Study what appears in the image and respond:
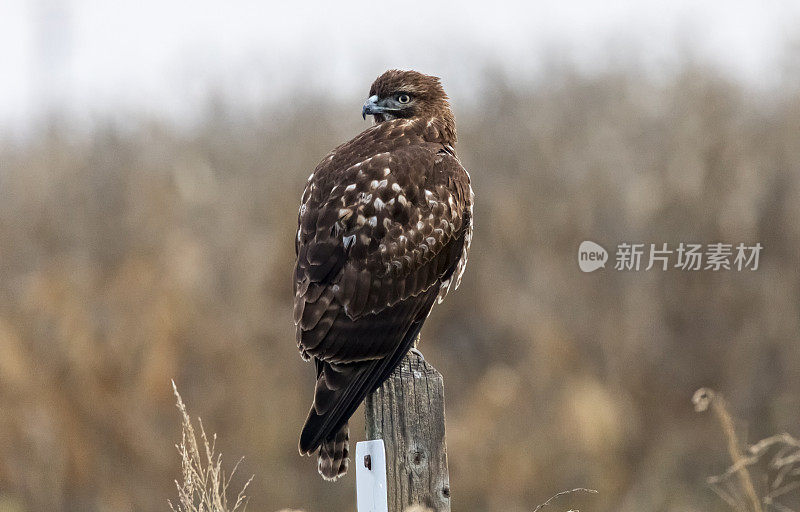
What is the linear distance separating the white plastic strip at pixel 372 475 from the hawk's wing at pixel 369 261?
18 cm

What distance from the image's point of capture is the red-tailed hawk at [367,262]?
334 cm

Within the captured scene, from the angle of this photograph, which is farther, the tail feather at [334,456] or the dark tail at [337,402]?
the tail feather at [334,456]

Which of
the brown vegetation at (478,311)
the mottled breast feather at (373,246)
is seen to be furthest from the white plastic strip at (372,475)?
the brown vegetation at (478,311)

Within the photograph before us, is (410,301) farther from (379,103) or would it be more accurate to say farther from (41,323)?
(41,323)

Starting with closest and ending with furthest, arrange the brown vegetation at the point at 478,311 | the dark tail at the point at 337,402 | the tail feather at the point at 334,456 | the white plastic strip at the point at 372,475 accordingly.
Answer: the white plastic strip at the point at 372,475, the dark tail at the point at 337,402, the tail feather at the point at 334,456, the brown vegetation at the point at 478,311

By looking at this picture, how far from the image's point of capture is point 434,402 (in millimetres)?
3178

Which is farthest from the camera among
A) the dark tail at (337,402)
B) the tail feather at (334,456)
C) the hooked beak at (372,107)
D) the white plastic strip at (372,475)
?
the hooked beak at (372,107)

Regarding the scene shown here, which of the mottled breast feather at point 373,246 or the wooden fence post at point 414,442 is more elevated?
the mottled breast feather at point 373,246

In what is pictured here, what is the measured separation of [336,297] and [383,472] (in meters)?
0.65

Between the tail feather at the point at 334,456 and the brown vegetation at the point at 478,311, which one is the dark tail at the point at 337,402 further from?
the brown vegetation at the point at 478,311

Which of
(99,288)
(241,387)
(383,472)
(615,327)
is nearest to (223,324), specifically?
(241,387)

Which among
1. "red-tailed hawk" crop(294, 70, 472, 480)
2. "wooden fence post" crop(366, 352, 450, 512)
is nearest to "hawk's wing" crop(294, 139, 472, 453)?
"red-tailed hawk" crop(294, 70, 472, 480)

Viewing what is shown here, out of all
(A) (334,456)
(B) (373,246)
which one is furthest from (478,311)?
(A) (334,456)

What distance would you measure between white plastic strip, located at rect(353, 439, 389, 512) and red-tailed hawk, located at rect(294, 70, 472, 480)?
0.58ft
